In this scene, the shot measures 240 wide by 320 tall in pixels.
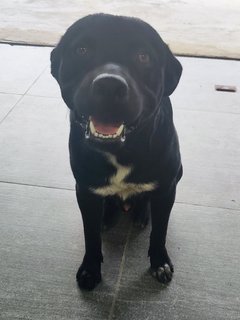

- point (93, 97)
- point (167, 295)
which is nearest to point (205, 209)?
point (167, 295)

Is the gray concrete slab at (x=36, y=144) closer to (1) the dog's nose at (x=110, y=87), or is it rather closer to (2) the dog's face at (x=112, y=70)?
(2) the dog's face at (x=112, y=70)

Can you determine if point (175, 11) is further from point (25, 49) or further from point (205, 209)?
point (205, 209)

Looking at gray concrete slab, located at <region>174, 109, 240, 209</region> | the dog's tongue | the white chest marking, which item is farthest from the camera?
gray concrete slab, located at <region>174, 109, 240, 209</region>

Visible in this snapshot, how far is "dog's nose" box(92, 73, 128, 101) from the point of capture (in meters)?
1.07

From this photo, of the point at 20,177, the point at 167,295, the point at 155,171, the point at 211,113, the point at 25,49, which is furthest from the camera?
the point at 25,49

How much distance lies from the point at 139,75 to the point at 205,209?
3.03ft

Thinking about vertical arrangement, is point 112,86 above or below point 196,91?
above

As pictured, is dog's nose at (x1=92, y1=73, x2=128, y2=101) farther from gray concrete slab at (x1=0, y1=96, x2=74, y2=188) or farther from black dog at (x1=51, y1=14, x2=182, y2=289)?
gray concrete slab at (x1=0, y1=96, x2=74, y2=188)

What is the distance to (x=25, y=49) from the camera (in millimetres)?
3555

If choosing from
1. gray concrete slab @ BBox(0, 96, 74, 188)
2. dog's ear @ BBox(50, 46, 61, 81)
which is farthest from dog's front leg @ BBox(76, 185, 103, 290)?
gray concrete slab @ BBox(0, 96, 74, 188)

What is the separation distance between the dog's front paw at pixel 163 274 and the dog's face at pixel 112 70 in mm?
613

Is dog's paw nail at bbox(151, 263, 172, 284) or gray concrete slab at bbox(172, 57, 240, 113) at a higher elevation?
dog's paw nail at bbox(151, 263, 172, 284)

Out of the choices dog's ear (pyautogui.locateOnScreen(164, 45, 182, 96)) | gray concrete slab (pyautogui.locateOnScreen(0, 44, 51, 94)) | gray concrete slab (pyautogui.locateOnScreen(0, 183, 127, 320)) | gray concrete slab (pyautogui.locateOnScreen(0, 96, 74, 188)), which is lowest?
gray concrete slab (pyautogui.locateOnScreen(0, 44, 51, 94))

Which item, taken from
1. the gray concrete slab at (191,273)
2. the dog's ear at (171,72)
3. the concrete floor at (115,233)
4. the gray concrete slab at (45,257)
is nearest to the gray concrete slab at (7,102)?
the concrete floor at (115,233)
